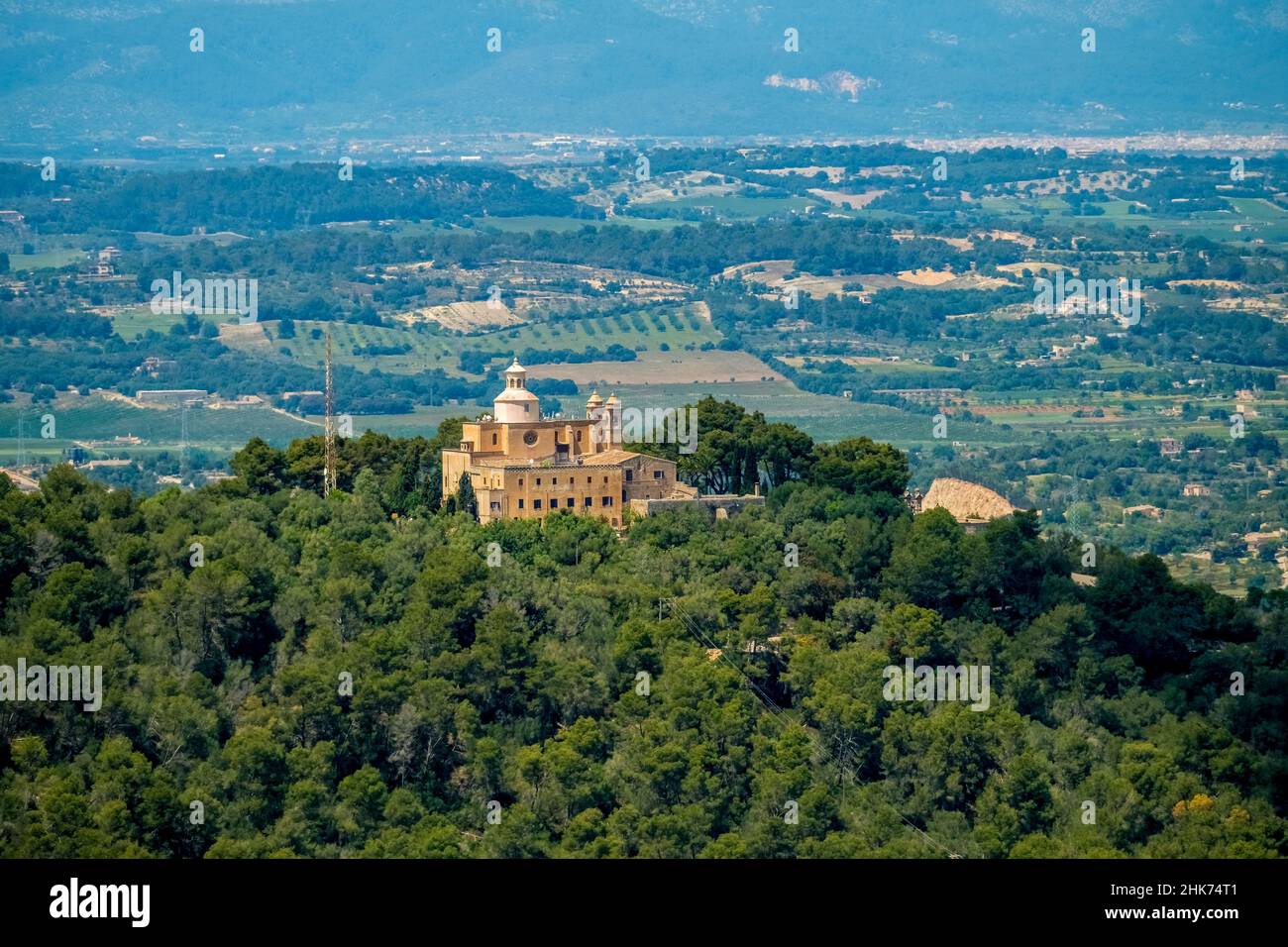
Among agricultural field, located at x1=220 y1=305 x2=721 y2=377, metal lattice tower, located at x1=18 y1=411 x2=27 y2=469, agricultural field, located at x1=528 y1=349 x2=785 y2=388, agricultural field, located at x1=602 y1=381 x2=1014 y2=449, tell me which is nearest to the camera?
metal lattice tower, located at x1=18 y1=411 x2=27 y2=469

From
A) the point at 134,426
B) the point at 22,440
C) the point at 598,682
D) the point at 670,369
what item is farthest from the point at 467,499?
the point at 670,369

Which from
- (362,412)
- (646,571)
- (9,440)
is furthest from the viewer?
(362,412)

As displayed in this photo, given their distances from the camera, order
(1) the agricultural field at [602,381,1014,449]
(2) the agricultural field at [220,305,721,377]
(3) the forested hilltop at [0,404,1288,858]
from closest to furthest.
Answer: (3) the forested hilltop at [0,404,1288,858] < (1) the agricultural field at [602,381,1014,449] < (2) the agricultural field at [220,305,721,377]

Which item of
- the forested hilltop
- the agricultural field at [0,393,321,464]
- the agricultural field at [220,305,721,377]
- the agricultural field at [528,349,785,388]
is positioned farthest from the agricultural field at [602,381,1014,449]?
the forested hilltop

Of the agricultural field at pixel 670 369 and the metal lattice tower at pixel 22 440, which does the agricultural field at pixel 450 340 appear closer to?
the agricultural field at pixel 670 369

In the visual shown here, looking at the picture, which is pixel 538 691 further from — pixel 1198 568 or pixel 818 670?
pixel 1198 568

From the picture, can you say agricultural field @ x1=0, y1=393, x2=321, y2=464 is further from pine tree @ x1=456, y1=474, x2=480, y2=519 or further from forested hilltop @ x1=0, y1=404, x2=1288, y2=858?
forested hilltop @ x1=0, y1=404, x2=1288, y2=858

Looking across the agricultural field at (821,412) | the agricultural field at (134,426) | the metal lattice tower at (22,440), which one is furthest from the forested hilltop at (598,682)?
the agricultural field at (134,426)

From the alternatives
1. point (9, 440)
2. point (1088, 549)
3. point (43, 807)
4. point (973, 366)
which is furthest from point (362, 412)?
point (43, 807)
